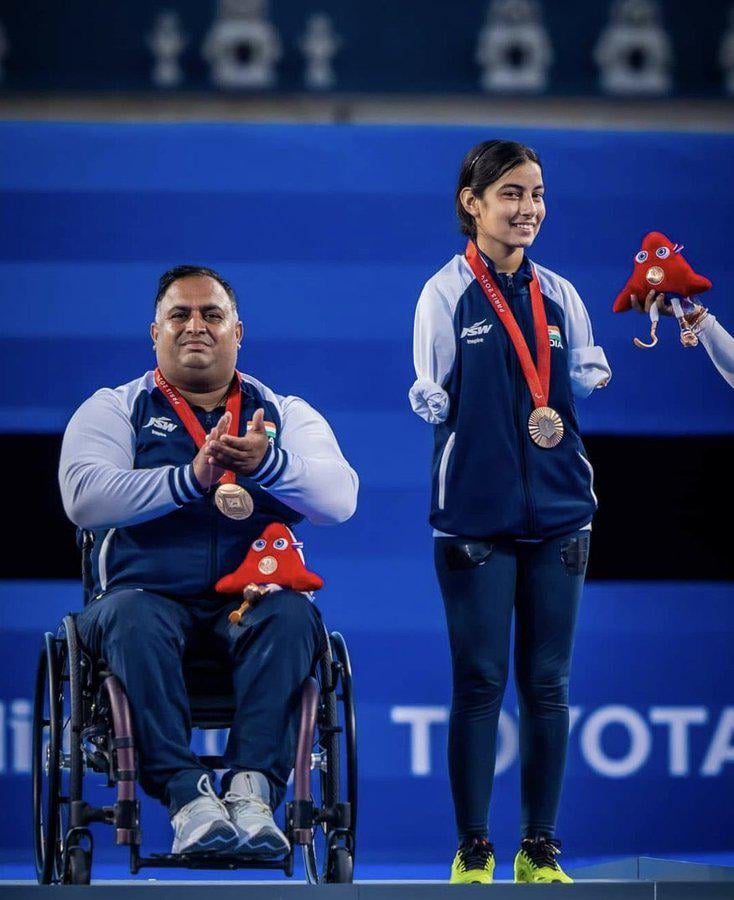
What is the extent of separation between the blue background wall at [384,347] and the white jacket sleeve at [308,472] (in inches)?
41.1

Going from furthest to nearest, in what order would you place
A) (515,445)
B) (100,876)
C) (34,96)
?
1. (34,96)
2. (100,876)
3. (515,445)

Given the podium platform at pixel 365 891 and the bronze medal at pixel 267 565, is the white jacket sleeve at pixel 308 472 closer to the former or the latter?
the bronze medal at pixel 267 565

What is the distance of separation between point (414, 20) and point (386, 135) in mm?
423

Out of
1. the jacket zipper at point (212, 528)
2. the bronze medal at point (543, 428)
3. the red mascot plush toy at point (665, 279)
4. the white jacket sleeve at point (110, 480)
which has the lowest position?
the jacket zipper at point (212, 528)

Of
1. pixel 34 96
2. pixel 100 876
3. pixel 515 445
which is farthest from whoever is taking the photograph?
pixel 34 96

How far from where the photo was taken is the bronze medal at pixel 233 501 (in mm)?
3084

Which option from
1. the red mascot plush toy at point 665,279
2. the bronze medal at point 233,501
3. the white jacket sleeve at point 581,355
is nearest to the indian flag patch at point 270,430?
the bronze medal at point 233,501

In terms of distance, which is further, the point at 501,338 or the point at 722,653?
the point at 722,653

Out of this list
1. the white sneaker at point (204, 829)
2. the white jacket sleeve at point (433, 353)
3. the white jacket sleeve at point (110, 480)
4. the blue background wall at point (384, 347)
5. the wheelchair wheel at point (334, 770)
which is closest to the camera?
the white sneaker at point (204, 829)

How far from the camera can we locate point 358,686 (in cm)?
427

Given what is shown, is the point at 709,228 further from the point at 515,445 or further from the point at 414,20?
the point at 515,445

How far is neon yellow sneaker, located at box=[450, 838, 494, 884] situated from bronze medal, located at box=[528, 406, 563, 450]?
2.59 ft

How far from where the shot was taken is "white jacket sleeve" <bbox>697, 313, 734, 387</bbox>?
10.7 feet

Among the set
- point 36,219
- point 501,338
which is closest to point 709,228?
point 501,338
